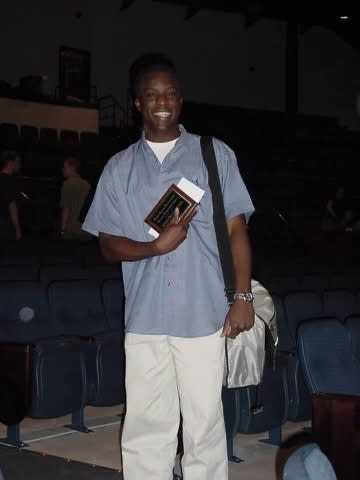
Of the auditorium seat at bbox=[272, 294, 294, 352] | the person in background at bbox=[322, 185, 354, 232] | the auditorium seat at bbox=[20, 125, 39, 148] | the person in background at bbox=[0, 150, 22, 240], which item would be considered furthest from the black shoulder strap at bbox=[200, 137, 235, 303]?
the auditorium seat at bbox=[20, 125, 39, 148]

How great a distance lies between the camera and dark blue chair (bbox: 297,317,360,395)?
3.14 metres

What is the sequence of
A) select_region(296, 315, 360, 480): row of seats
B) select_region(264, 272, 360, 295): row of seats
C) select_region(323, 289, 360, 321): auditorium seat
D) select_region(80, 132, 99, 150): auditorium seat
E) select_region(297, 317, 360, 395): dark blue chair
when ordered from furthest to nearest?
1. select_region(80, 132, 99, 150): auditorium seat
2. select_region(264, 272, 360, 295): row of seats
3. select_region(323, 289, 360, 321): auditorium seat
4. select_region(297, 317, 360, 395): dark blue chair
5. select_region(296, 315, 360, 480): row of seats

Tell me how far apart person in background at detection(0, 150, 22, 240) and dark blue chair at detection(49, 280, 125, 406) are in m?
2.19

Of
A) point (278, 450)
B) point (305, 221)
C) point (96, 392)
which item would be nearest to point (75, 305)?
point (96, 392)

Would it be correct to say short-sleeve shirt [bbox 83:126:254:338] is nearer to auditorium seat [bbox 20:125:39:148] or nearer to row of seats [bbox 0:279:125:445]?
row of seats [bbox 0:279:125:445]

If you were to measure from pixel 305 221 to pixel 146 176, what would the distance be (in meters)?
11.5

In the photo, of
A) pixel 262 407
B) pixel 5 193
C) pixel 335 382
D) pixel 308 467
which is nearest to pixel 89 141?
pixel 5 193

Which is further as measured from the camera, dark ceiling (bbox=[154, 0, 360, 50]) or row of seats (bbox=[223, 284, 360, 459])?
dark ceiling (bbox=[154, 0, 360, 50])

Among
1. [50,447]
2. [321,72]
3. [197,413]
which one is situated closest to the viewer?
[197,413]

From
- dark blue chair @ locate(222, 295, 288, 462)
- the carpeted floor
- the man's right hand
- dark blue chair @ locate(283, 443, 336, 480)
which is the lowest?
dark blue chair @ locate(222, 295, 288, 462)

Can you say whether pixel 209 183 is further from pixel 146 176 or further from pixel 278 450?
pixel 278 450

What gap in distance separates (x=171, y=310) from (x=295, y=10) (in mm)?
16076

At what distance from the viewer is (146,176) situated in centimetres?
213

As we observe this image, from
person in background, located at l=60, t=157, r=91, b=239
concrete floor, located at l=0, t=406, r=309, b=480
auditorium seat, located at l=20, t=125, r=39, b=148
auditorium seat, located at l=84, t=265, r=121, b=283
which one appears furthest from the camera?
auditorium seat, located at l=20, t=125, r=39, b=148
